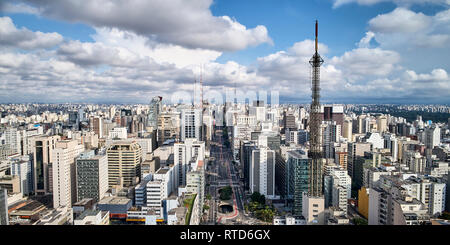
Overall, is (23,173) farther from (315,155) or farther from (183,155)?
(315,155)

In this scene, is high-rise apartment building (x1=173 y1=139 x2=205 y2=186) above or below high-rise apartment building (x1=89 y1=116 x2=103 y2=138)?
below

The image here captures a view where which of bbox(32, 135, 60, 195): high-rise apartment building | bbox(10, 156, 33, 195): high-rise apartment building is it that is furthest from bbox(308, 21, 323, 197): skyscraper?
bbox(10, 156, 33, 195): high-rise apartment building

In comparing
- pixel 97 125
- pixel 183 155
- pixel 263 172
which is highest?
pixel 97 125

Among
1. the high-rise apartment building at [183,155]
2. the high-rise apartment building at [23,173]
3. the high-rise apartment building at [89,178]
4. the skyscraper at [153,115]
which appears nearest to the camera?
the high-rise apartment building at [89,178]

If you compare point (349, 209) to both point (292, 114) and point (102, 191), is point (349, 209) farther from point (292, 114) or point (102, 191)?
point (292, 114)

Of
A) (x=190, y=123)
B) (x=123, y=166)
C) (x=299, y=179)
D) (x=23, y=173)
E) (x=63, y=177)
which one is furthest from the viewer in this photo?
(x=190, y=123)

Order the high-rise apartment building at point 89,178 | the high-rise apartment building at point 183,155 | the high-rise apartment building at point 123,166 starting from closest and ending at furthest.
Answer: the high-rise apartment building at point 89,178
the high-rise apartment building at point 123,166
the high-rise apartment building at point 183,155

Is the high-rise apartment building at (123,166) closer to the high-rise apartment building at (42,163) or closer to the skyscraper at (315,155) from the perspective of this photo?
the high-rise apartment building at (42,163)

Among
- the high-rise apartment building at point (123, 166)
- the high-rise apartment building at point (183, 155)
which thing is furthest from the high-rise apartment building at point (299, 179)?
the high-rise apartment building at point (123, 166)

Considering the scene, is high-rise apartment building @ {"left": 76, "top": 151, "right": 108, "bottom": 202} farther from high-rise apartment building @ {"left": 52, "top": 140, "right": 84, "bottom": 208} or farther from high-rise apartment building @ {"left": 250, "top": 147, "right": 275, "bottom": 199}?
high-rise apartment building @ {"left": 250, "top": 147, "right": 275, "bottom": 199}

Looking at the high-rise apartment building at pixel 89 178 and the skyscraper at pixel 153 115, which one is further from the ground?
the skyscraper at pixel 153 115

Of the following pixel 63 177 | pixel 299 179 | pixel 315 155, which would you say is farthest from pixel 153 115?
pixel 315 155
